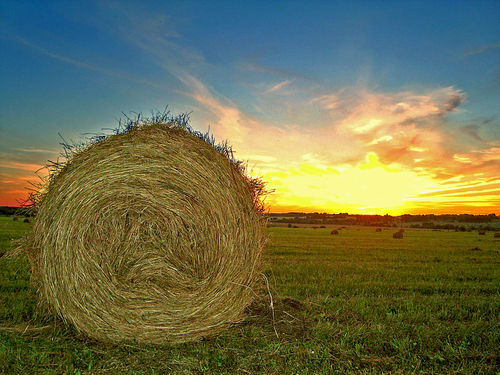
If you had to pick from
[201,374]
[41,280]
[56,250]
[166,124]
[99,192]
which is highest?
[166,124]

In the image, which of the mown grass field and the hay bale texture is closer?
the mown grass field

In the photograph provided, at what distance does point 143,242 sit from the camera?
4660 millimetres

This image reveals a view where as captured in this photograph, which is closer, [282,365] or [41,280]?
[282,365]

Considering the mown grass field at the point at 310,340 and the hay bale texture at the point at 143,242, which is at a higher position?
the hay bale texture at the point at 143,242

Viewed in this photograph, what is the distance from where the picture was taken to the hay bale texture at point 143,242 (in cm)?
457

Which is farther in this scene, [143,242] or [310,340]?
[143,242]

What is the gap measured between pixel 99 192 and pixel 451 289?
23.3ft

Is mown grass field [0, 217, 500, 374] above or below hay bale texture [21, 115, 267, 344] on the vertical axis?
below

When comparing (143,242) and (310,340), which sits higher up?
(143,242)

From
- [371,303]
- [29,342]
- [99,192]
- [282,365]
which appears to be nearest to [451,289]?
[371,303]

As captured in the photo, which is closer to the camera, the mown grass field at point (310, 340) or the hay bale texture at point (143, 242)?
the mown grass field at point (310, 340)

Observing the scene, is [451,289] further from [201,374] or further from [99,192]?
[99,192]

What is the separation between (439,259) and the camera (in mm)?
12312

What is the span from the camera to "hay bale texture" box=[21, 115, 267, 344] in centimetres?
457
